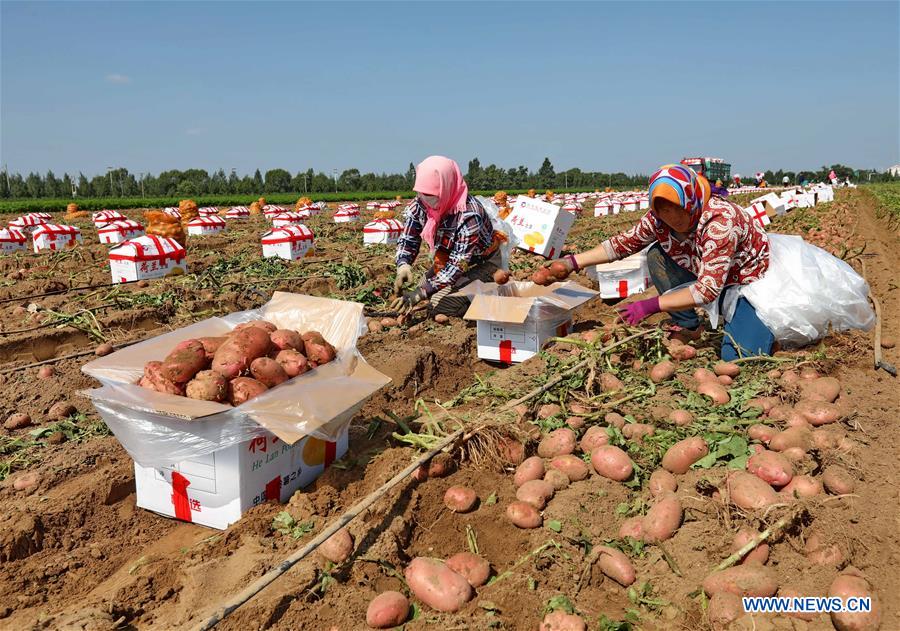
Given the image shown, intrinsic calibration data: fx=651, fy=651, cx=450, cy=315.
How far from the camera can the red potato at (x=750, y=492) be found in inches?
95.0

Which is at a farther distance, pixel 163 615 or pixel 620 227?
pixel 620 227

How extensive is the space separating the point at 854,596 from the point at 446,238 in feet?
13.8

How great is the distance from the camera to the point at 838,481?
253 centimetres

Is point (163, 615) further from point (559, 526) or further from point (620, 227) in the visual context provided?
point (620, 227)

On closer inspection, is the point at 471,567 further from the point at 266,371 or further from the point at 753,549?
the point at 266,371

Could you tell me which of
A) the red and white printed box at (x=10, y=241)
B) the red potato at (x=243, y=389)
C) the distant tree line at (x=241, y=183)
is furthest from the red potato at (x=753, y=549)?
the distant tree line at (x=241, y=183)

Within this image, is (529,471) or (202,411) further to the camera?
(529,471)

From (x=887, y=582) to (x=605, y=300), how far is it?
5.05 m

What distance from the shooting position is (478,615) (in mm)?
2098

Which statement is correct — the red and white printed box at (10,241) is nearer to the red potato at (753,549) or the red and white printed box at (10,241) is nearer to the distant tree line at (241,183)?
the red potato at (753,549)

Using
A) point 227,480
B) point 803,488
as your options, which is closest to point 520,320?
point 803,488

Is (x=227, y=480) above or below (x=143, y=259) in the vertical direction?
below

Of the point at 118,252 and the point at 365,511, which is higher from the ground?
the point at 118,252

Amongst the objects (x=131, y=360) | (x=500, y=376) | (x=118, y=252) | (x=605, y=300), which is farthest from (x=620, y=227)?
(x=131, y=360)
